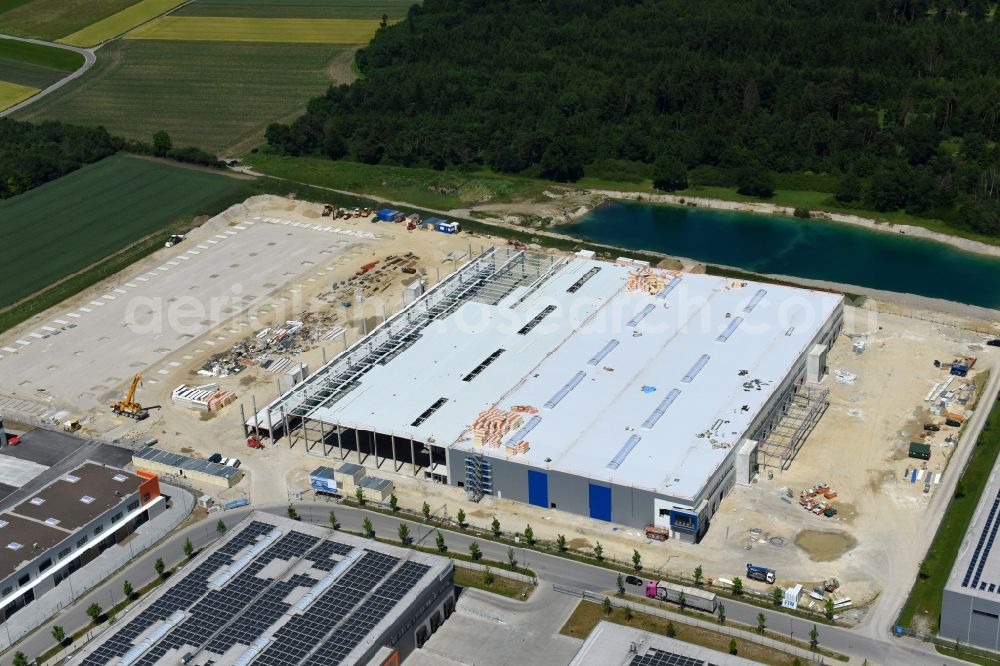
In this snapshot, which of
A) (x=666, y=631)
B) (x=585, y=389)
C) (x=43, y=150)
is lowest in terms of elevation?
(x=666, y=631)

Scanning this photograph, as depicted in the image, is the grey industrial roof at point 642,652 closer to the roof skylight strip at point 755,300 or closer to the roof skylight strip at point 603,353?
the roof skylight strip at point 603,353

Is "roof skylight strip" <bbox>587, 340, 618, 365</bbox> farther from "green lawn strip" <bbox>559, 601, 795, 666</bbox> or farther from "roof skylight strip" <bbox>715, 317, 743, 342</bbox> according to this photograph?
"green lawn strip" <bbox>559, 601, 795, 666</bbox>

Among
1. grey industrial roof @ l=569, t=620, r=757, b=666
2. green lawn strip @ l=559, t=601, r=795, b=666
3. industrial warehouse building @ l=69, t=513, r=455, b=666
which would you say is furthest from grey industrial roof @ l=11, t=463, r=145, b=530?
grey industrial roof @ l=569, t=620, r=757, b=666

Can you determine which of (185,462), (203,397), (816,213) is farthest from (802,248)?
(185,462)

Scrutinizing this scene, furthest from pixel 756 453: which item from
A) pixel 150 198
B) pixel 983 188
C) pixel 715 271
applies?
pixel 150 198

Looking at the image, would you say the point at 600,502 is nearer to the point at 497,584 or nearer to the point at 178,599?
the point at 497,584

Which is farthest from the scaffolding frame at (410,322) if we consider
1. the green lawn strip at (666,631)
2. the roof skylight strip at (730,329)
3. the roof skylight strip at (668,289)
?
the green lawn strip at (666,631)

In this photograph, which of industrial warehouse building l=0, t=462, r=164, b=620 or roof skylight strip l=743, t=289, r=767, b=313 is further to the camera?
roof skylight strip l=743, t=289, r=767, b=313
